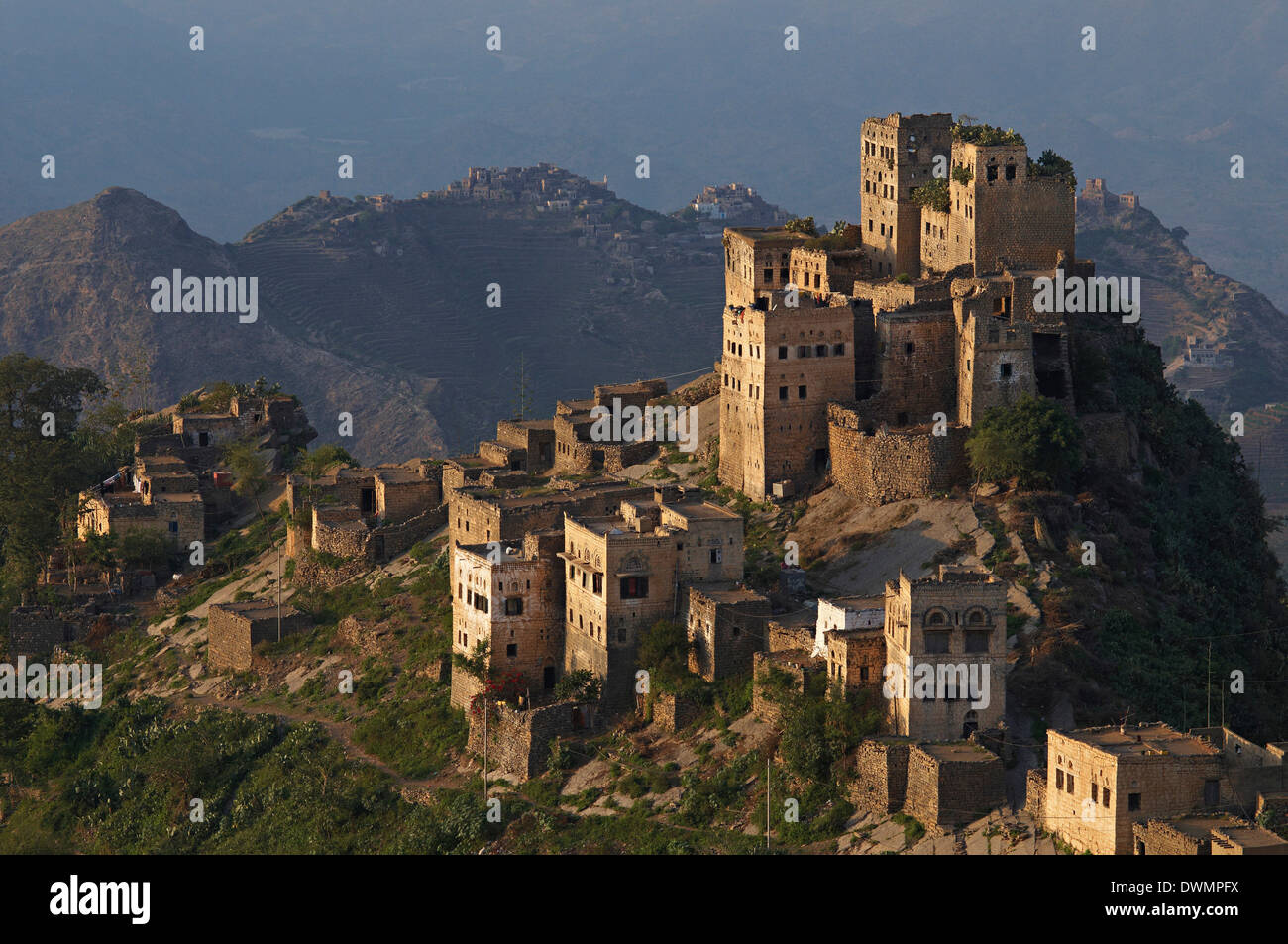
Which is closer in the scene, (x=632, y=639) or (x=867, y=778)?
(x=867, y=778)

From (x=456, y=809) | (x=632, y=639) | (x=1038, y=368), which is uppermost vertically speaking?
(x=1038, y=368)

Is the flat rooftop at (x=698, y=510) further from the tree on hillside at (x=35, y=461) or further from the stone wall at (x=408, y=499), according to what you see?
the tree on hillside at (x=35, y=461)

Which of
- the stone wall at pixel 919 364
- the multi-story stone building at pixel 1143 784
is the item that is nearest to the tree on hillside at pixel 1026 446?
the stone wall at pixel 919 364

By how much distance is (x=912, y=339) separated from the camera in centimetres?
7994

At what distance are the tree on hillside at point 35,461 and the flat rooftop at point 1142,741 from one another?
1914 inches

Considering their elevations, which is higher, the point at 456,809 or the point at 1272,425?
the point at 1272,425

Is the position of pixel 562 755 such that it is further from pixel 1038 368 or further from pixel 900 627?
pixel 1038 368

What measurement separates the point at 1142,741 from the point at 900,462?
2263cm

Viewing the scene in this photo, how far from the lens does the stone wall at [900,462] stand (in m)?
77.0

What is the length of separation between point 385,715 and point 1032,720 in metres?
20.9
